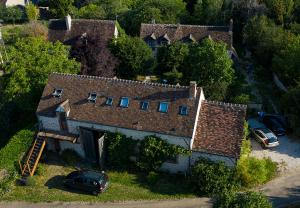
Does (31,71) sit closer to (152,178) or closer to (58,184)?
(58,184)

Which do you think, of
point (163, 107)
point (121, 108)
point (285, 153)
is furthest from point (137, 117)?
point (285, 153)

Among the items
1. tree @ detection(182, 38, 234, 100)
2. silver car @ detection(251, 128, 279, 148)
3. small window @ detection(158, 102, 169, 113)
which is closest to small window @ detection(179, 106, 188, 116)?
small window @ detection(158, 102, 169, 113)

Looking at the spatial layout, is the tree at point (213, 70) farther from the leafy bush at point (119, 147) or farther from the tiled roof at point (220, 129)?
the leafy bush at point (119, 147)

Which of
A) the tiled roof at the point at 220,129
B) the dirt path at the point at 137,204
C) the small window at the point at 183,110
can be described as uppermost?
the small window at the point at 183,110

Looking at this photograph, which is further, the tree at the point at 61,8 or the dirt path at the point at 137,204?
the tree at the point at 61,8

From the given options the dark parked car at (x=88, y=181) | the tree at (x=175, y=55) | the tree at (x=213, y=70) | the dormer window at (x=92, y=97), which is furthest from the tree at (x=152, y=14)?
the dark parked car at (x=88, y=181)

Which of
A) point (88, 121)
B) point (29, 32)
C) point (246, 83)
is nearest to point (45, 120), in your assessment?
point (88, 121)
